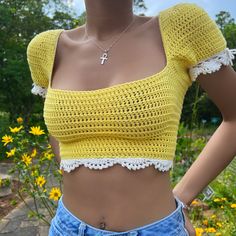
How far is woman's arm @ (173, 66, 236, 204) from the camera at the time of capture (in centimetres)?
136

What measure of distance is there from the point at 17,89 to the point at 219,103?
7606 millimetres

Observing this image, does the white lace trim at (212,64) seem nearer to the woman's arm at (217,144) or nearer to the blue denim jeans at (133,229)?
the woman's arm at (217,144)

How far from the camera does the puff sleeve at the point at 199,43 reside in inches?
52.3

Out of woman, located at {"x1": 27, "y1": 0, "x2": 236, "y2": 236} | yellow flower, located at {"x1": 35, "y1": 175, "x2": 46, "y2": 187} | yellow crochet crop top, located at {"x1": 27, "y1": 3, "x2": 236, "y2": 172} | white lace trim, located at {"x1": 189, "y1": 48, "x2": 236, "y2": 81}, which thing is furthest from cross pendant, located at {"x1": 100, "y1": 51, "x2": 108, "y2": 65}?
yellow flower, located at {"x1": 35, "y1": 175, "x2": 46, "y2": 187}

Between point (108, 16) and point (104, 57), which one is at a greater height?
point (108, 16)

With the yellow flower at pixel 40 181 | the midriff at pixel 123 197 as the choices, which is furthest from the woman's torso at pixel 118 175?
the yellow flower at pixel 40 181

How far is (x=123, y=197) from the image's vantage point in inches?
49.1

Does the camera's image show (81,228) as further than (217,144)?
No

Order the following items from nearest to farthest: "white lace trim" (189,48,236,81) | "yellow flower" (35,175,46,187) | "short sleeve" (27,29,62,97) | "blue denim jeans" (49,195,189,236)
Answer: "blue denim jeans" (49,195,189,236), "white lace trim" (189,48,236,81), "short sleeve" (27,29,62,97), "yellow flower" (35,175,46,187)

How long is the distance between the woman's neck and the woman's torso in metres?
0.04

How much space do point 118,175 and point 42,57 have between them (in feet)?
1.92

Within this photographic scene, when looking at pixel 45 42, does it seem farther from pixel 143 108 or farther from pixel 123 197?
pixel 123 197

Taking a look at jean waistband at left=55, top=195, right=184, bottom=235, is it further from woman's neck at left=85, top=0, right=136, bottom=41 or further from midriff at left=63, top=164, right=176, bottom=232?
woman's neck at left=85, top=0, right=136, bottom=41

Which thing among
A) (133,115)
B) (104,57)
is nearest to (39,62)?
(104,57)
